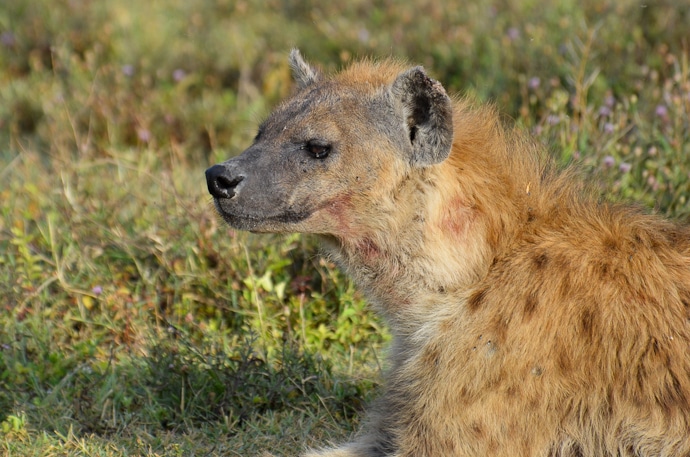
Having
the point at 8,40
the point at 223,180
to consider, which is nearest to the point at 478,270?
the point at 223,180

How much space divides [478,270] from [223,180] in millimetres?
926

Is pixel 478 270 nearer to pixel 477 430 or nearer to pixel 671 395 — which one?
pixel 477 430

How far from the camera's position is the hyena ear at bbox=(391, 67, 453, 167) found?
321 cm

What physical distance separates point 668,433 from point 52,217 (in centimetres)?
349

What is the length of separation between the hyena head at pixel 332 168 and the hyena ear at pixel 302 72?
46cm

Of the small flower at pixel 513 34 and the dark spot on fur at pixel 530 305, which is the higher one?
the dark spot on fur at pixel 530 305

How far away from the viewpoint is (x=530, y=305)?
10.6 ft

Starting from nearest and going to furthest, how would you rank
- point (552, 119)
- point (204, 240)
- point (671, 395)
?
point (671, 395)
point (204, 240)
point (552, 119)

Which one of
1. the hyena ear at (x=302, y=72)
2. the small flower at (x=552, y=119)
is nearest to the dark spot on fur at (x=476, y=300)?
the hyena ear at (x=302, y=72)

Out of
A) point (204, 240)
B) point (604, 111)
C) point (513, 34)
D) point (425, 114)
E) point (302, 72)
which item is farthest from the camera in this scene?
point (513, 34)

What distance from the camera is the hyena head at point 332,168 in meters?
3.31

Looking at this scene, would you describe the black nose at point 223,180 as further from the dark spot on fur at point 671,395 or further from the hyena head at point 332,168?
the dark spot on fur at point 671,395

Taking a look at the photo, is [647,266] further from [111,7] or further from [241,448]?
[111,7]

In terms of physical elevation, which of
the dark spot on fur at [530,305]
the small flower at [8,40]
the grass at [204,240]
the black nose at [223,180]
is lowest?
the small flower at [8,40]
